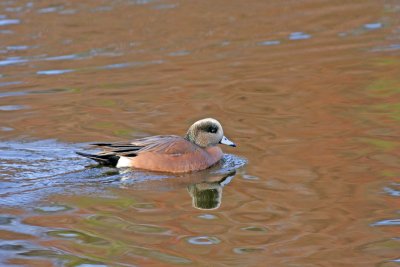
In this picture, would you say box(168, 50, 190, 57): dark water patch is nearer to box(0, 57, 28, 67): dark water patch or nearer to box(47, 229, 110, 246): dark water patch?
box(0, 57, 28, 67): dark water patch

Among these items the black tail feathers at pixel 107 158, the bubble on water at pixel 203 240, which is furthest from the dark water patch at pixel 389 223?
the black tail feathers at pixel 107 158

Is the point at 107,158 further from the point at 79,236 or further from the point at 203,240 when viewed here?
the point at 203,240

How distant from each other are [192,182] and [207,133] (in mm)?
758

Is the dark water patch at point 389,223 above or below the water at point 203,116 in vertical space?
below

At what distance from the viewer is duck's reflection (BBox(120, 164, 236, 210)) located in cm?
761

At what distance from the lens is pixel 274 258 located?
612 cm

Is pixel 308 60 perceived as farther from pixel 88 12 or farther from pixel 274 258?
pixel 274 258

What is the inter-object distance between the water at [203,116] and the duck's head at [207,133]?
0.80ft

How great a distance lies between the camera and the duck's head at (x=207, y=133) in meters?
8.65

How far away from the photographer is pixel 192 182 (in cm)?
810

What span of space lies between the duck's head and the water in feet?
0.80

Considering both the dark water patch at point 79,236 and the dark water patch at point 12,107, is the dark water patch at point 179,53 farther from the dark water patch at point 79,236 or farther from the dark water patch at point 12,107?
the dark water patch at point 79,236

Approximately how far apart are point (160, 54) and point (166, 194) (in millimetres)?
5650

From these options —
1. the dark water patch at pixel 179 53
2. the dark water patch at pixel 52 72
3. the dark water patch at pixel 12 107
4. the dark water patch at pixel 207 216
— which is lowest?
the dark water patch at pixel 207 216
